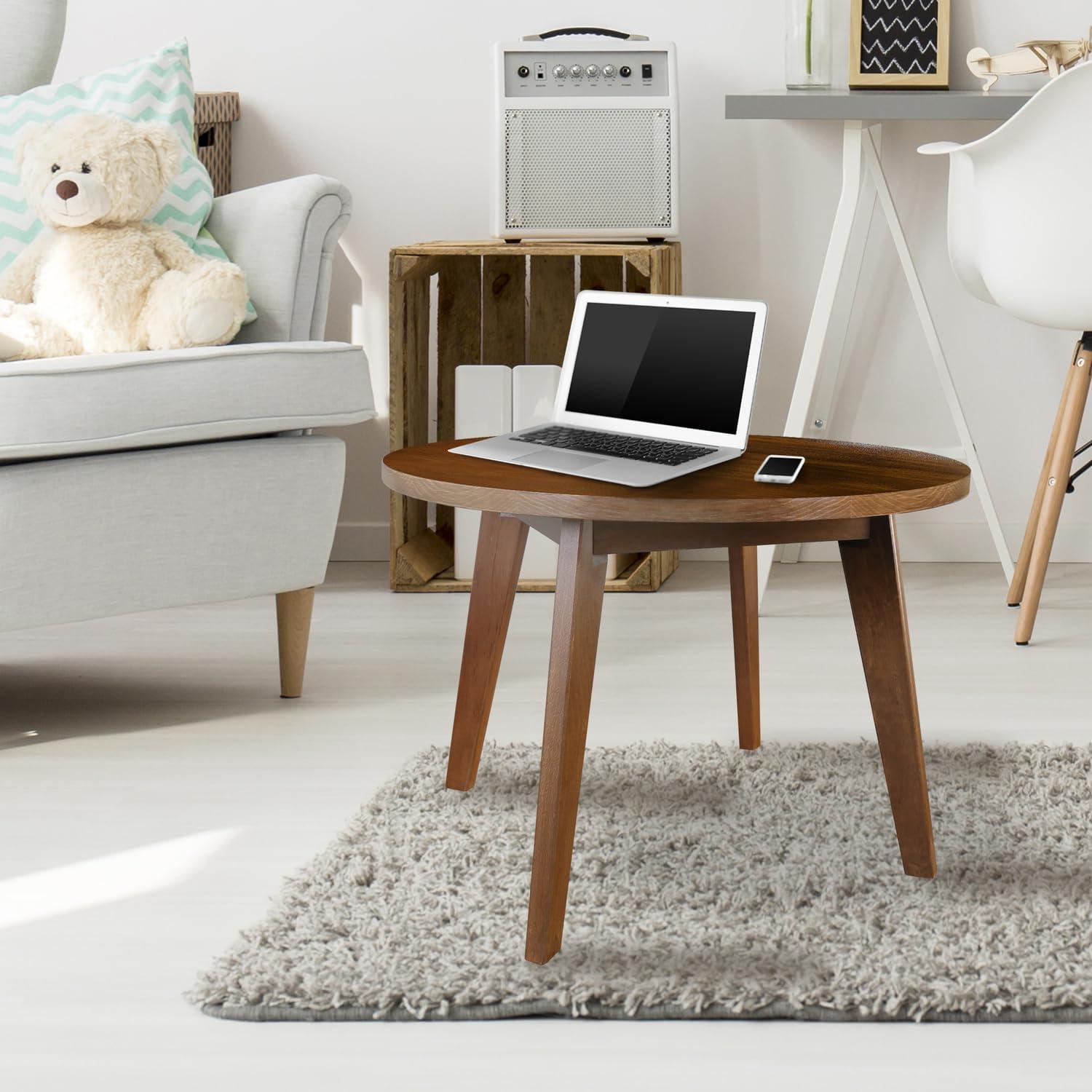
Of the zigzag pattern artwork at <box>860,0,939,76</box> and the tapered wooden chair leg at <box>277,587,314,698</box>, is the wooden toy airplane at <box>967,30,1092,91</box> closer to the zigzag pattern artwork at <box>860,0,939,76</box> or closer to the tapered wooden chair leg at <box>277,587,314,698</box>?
the zigzag pattern artwork at <box>860,0,939,76</box>

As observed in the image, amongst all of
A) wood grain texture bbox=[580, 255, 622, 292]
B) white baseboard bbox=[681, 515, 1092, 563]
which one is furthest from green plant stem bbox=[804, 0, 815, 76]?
white baseboard bbox=[681, 515, 1092, 563]

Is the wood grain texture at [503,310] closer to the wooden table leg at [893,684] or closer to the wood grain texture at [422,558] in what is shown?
the wood grain texture at [422,558]

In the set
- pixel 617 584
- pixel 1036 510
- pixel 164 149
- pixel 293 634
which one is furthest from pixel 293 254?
pixel 1036 510

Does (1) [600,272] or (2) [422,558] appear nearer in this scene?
(2) [422,558]

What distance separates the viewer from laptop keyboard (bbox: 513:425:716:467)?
1.29 m

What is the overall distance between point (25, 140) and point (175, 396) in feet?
1.87

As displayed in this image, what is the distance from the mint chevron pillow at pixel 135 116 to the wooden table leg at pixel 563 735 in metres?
0.98

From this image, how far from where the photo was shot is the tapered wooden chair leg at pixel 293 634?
1.92 metres

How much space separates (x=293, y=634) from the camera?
193cm

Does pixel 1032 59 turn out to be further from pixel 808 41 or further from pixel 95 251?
pixel 95 251

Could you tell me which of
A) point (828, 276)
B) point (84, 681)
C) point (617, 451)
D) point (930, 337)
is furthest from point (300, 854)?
point (930, 337)

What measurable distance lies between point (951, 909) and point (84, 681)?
1.30 meters

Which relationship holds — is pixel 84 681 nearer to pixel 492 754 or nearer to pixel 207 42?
pixel 492 754

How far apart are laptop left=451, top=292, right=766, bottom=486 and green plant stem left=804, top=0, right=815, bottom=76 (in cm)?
134
